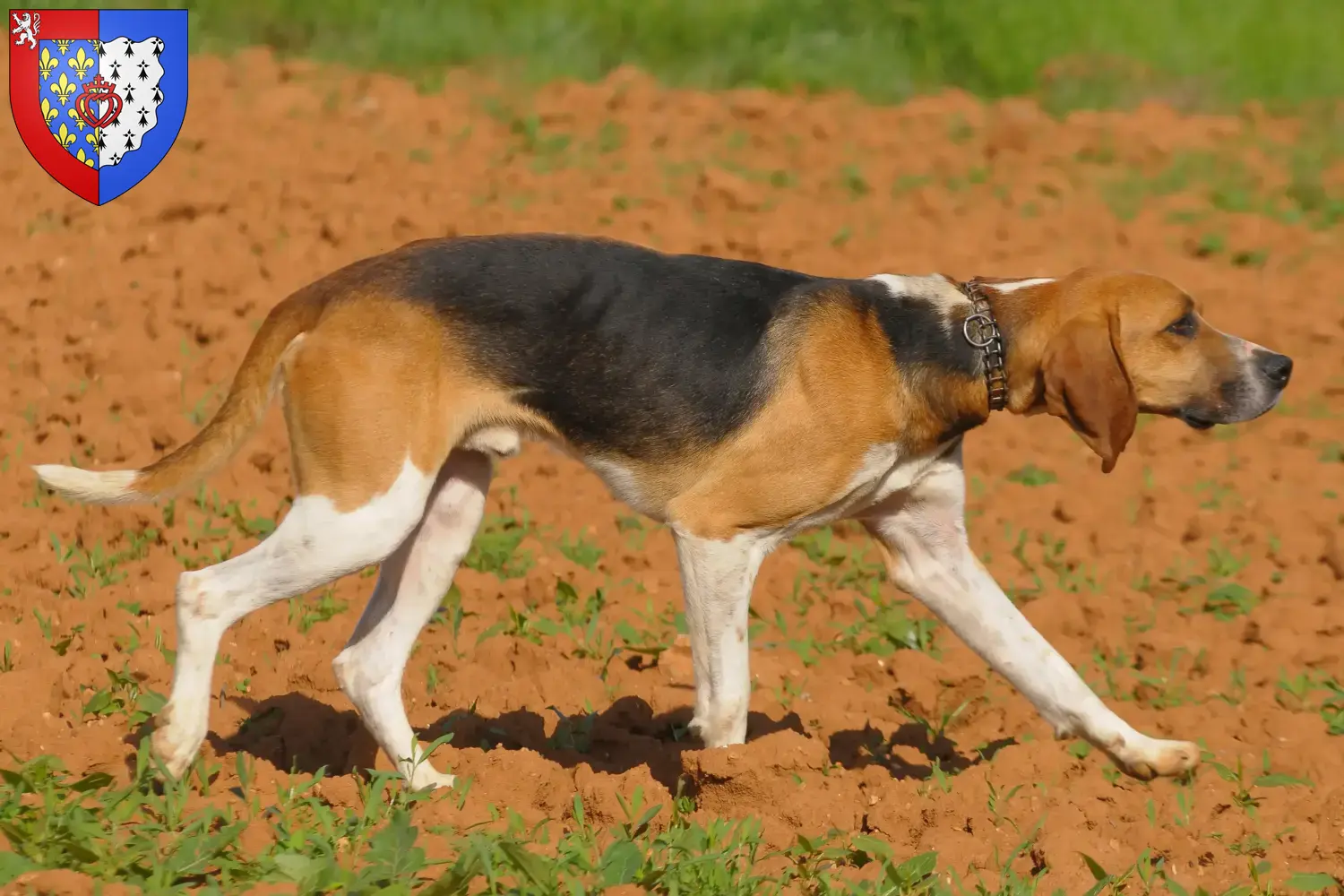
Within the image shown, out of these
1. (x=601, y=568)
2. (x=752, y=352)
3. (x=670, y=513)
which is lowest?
(x=601, y=568)

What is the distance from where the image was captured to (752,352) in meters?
6.12

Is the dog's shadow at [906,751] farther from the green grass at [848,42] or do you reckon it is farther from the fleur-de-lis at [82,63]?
the green grass at [848,42]

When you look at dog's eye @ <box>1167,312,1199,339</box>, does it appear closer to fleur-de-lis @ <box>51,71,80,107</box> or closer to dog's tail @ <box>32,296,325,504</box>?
dog's tail @ <box>32,296,325,504</box>

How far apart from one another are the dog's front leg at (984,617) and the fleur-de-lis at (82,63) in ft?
24.7

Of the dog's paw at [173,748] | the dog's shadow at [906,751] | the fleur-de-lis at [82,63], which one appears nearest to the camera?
the dog's paw at [173,748]

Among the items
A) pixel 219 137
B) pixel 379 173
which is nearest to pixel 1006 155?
pixel 379 173

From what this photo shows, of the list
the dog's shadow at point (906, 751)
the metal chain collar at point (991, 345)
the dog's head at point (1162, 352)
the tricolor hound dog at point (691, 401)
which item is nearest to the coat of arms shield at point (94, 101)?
the tricolor hound dog at point (691, 401)

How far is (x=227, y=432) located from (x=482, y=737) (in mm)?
1504

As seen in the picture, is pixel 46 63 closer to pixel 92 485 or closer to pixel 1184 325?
pixel 92 485

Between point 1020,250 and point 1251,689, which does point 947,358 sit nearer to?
point 1251,689

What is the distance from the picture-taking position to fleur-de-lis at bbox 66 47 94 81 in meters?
11.8

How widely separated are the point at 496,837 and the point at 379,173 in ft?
29.1

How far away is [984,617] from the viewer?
247 inches

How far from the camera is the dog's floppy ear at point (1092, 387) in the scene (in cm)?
574
